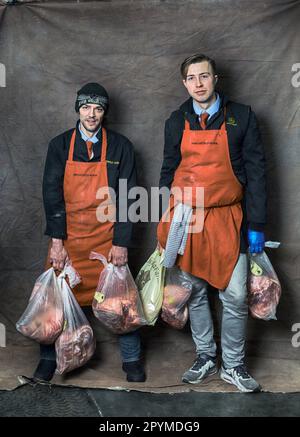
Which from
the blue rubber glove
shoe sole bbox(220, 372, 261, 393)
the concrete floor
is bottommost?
the concrete floor

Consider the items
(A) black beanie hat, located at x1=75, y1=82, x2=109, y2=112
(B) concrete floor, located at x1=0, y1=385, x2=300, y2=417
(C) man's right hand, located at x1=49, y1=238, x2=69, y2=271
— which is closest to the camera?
(B) concrete floor, located at x1=0, y1=385, x2=300, y2=417

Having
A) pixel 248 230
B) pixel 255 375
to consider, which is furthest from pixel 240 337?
pixel 248 230

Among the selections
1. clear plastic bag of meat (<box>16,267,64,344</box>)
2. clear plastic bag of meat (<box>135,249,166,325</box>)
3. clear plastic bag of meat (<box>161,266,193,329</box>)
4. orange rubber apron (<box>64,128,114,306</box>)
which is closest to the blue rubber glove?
clear plastic bag of meat (<box>161,266,193,329</box>)

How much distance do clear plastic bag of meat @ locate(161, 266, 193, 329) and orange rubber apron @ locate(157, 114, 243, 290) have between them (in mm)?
108

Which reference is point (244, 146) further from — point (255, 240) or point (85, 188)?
point (85, 188)

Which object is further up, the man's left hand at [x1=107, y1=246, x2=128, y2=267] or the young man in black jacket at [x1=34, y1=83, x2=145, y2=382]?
the young man in black jacket at [x1=34, y1=83, x2=145, y2=382]

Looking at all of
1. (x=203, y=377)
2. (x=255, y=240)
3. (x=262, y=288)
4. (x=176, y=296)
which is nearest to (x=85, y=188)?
(x=176, y=296)

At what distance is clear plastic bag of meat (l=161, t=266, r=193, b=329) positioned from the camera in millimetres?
3195

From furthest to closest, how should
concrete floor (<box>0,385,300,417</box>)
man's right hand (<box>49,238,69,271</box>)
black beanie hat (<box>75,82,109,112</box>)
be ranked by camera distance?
man's right hand (<box>49,238,69,271</box>) → black beanie hat (<box>75,82,109,112</box>) → concrete floor (<box>0,385,300,417</box>)

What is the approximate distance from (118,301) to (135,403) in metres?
0.48

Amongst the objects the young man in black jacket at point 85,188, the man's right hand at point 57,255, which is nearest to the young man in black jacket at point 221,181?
the young man in black jacket at point 85,188

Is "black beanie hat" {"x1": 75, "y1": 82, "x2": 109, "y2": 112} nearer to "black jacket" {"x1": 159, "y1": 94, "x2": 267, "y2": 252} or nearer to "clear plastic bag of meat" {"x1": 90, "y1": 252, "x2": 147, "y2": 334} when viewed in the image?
"black jacket" {"x1": 159, "y1": 94, "x2": 267, "y2": 252}

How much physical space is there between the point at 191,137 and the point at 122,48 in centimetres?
69

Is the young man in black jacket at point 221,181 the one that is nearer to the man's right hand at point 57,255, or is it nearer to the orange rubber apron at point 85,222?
the orange rubber apron at point 85,222
